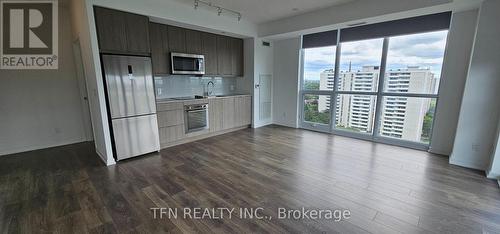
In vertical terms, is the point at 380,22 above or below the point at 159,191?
above

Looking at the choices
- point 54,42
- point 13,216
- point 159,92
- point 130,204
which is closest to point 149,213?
point 130,204

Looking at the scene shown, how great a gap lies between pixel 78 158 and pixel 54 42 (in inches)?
91.2

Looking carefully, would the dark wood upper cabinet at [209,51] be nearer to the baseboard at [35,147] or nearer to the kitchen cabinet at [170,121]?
the kitchen cabinet at [170,121]

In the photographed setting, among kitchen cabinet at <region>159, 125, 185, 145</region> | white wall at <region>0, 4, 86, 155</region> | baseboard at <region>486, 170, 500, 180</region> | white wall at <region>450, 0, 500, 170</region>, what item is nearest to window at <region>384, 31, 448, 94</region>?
white wall at <region>450, 0, 500, 170</region>

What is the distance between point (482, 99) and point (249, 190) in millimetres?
3520

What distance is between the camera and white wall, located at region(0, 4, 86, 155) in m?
3.73

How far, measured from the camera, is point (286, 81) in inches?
225

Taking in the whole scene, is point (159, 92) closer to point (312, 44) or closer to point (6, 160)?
point (6, 160)

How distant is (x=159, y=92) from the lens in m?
4.39

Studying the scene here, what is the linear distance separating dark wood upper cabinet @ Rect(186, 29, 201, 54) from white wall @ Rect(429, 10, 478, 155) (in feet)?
14.9

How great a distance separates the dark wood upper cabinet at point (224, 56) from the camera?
498 cm

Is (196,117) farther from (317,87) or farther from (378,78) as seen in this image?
(378,78)

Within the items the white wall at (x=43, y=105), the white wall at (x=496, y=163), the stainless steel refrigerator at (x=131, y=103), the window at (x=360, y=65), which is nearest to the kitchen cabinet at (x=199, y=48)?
the stainless steel refrigerator at (x=131, y=103)

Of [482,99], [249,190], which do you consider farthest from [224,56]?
[482,99]
